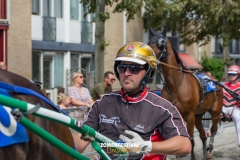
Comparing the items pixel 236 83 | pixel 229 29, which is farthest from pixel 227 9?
pixel 236 83

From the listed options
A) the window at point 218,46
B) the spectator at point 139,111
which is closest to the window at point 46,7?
the window at point 218,46

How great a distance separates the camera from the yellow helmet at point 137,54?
3559 mm

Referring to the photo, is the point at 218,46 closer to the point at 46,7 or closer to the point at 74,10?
the point at 74,10

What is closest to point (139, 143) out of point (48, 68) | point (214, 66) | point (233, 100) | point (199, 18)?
point (233, 100)

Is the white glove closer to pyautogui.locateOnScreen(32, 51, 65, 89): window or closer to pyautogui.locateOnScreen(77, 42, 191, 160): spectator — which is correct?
pyautogui.locateOnScreen(77, 42, 191, 160): spectator

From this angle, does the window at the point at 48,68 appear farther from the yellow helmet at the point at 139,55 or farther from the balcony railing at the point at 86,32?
the yellow helmet at the point at 139,55

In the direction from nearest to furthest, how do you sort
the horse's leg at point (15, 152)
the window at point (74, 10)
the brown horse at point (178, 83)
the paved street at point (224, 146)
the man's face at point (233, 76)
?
1. the horse's leg at point (15, 152)
2. the brown horse at point (178, 83)
3. the paved street at point (224, 146)
4. the man's face at point (233, 76)
5. the window at point (74, 10)

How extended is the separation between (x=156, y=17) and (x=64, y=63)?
16.0 feet

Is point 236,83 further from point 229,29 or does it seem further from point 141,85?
point 229,29

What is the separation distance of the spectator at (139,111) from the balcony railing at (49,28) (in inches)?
707

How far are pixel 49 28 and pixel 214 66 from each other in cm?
1270

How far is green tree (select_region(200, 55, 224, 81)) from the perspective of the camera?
30781mm

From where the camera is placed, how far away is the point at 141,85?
146 inches

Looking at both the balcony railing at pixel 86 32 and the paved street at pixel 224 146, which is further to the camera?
the balcony railing at pixel 86 32
